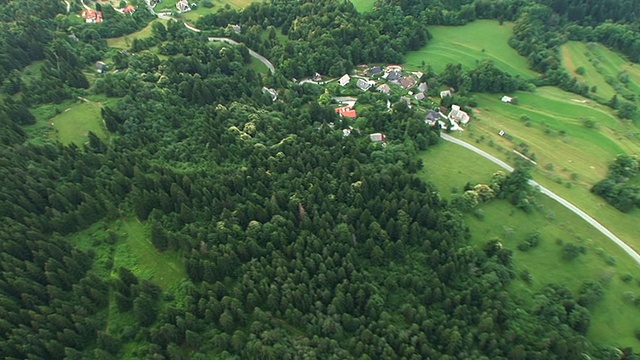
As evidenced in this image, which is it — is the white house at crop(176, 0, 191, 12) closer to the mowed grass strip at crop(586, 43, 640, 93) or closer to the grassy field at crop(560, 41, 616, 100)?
the grassy field at crop(560, 41, 616, 100)

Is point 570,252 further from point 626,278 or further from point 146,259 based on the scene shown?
point 146,259

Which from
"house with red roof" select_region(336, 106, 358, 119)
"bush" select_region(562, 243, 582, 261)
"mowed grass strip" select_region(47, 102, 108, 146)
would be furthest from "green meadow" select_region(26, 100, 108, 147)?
"bush" select_region(562, 243, 582, 261)

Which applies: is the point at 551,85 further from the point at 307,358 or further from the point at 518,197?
the point at 307,358

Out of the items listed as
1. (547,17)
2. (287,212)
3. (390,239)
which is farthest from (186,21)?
(547,17)

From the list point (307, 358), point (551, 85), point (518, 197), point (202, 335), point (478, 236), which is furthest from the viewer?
point (551, 85)

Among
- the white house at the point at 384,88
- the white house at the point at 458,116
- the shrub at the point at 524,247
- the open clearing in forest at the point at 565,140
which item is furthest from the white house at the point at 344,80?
the shrub at the point at 524,247

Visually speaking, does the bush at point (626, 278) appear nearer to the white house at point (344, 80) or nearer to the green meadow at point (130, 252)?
the green meadow at point (130, 252)

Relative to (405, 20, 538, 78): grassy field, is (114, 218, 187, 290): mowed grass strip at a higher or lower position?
lower
